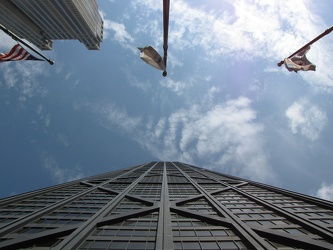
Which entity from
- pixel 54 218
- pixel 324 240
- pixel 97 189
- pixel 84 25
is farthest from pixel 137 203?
pixel 84 25

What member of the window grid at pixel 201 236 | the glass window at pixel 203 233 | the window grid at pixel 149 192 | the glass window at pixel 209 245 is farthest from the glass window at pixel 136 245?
the window grid at pixel 149 192

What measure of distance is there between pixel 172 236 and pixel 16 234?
15.1 metres

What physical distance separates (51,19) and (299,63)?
11900 cm

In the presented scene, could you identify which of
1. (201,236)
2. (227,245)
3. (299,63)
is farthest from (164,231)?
(299,63)

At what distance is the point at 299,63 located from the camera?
21.0 metres

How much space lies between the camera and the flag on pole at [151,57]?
640 inches

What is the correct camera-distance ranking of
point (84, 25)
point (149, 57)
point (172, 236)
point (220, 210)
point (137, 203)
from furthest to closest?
point (84, 25)
point (137, 203)
point (220, 210)
point (172, 236)
point (149, 57)

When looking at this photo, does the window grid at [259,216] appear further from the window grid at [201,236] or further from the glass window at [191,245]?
the glass window at [191,245]

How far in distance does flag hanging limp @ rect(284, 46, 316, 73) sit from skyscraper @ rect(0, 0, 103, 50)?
92.4 meters

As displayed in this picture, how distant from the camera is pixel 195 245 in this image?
865 inches

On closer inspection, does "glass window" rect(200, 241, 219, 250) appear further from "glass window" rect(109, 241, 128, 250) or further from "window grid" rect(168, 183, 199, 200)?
"window grid" rect(168, 183, 199, 200)

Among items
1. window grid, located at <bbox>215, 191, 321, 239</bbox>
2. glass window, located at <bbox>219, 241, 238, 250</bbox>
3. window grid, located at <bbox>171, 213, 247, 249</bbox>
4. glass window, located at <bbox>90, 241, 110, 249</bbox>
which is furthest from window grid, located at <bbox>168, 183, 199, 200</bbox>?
glass window, located at <bbox>90, 241, 110, 249</bbox>

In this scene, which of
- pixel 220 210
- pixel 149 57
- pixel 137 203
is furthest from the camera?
pixel 137 203

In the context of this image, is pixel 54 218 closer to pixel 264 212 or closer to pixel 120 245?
pixel 120 245
